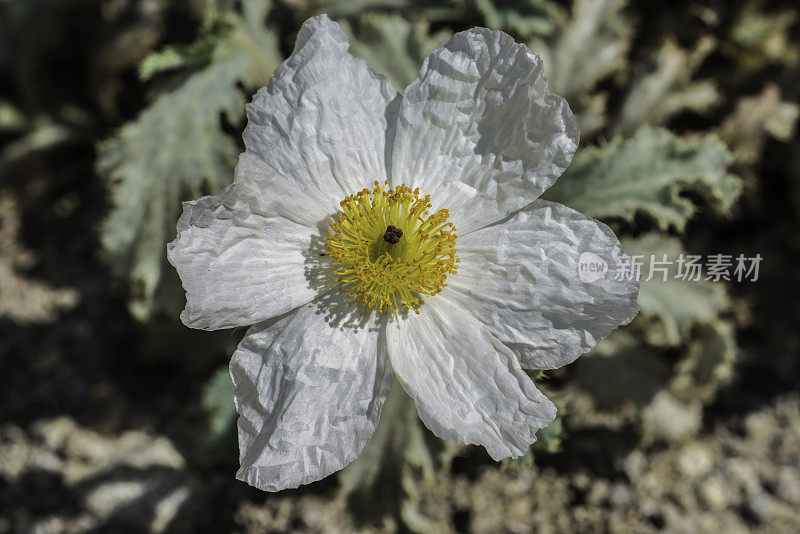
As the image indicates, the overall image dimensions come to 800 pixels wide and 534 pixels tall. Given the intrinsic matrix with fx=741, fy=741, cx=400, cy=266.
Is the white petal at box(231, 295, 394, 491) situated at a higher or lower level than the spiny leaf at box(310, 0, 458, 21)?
lower

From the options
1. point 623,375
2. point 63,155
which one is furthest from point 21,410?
point 623,375

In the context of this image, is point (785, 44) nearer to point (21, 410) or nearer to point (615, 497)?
point (615, 497)

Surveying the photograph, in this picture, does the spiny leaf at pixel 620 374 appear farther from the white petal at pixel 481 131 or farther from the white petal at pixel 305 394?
the white petal at pixel 305 394

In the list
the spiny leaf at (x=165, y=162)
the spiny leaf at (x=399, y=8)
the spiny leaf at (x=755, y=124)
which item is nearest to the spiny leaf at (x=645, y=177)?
the spiny leaf at (x=755, y=124)

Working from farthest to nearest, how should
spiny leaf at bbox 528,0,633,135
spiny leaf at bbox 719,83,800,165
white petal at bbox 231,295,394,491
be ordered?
1. spiny leaf at bbox 719,83,800,165
2. spiny leaf at bbox 528,0,633,135
3. white petal at bbox 231,295,394,491


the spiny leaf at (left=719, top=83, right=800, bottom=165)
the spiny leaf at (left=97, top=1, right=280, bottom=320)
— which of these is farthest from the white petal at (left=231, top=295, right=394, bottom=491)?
the spiny leaf at (left=719, top=83, right=800, bottom=165)

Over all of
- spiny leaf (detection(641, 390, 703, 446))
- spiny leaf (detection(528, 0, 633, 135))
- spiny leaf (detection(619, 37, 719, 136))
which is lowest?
spiny leaf (detection(641, 390, 703, 446))

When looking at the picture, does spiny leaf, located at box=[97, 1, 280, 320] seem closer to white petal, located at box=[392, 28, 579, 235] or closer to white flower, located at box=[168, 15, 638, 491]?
white flower, located at box=[168, 15, 638, 491]
